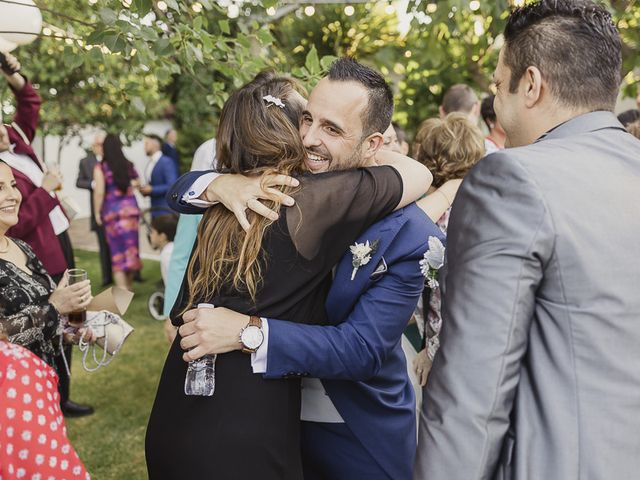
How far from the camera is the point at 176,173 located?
32.6 feet

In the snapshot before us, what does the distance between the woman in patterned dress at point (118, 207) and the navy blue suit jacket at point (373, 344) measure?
23.1 ft

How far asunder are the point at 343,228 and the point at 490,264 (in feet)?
2.15

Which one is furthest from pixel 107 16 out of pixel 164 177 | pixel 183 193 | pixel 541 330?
pixel 164 177

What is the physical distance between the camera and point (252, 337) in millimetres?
1788

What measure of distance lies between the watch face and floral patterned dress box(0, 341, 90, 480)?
1.79 ft

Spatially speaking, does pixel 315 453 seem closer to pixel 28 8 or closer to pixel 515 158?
pixel 515 158

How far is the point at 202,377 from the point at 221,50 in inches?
85.6

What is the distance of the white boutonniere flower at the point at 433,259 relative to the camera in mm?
1955

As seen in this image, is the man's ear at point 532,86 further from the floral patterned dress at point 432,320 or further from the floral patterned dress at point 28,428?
the floral patterned dress at point 432,320

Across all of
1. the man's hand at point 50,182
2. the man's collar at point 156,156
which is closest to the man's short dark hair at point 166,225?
the man's hand at point 50,182

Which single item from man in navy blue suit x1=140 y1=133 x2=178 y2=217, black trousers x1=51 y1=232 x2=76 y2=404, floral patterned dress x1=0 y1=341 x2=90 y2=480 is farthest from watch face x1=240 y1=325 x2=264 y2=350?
man in navy blue suit x1=140 y1=133 x2=178 y2=217

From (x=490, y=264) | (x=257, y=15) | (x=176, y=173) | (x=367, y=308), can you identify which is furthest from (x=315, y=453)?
(x=176, y=173)

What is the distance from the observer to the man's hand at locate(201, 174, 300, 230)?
1797 millimetres

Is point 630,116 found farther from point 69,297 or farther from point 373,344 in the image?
point 69,297
